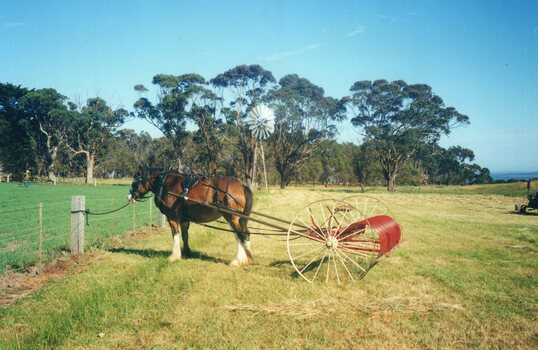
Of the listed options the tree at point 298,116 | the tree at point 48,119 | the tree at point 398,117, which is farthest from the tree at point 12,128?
the tree at point 398,117

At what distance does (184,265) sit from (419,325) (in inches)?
204

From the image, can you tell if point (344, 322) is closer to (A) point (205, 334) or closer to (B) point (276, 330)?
(B) point (276, 330)

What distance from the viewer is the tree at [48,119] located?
51094 millimetres

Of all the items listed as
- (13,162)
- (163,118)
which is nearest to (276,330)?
(163,118)

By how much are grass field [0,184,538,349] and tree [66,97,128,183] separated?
55359mm

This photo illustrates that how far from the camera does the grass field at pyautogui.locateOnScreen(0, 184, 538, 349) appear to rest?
170 inches

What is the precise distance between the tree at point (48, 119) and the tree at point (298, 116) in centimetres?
3483

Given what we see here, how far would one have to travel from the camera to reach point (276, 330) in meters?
4.55

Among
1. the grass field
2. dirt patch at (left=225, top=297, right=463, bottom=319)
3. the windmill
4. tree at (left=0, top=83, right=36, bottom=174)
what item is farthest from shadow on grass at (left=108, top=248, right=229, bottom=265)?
tree at (left=0, top=83, right=36, bottom=174)

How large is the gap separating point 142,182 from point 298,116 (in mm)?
41458

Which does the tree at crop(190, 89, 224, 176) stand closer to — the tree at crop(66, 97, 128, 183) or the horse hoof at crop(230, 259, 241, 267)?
the tree at crop(66, 97, 128, 183)

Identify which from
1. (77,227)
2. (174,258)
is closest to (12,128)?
(77,227)

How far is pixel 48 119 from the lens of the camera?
54281 millimetres

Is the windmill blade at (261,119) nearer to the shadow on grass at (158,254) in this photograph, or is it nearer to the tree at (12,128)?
the shadow on grass at (158,254)
